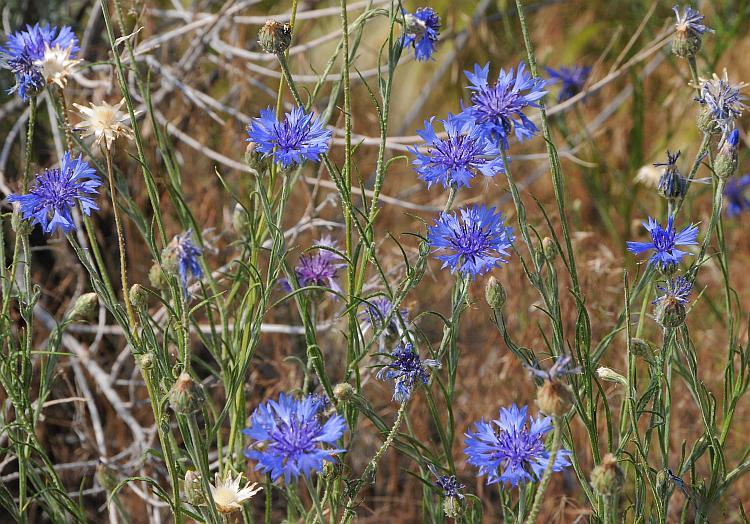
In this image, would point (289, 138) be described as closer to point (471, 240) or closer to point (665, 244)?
point (471, 240)

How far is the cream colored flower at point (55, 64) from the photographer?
3.48 feet

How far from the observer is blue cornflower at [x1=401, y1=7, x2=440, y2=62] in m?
1.03

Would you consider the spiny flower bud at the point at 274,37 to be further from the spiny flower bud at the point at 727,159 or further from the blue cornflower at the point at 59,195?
the spiny flower bud at the point at 727,159

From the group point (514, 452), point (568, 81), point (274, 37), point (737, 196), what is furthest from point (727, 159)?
point (737, 196)

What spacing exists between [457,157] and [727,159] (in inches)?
12.8

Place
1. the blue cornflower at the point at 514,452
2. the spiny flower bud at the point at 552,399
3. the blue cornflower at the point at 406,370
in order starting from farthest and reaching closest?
the blue cornflower at the point at 406,370
the blue cornflower at the point at 514,452
the spiny flower bud at the point at 552,399

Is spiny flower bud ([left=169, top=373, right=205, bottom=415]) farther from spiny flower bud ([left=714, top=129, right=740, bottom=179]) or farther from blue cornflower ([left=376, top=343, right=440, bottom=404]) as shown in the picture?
spiny flower bud ([left=714, top=129, right=740, bottom=179])

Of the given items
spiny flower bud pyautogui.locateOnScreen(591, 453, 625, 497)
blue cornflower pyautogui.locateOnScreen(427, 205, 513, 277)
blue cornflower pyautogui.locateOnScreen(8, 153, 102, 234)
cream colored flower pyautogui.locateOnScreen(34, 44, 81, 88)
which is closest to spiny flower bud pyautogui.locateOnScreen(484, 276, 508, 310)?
blue cornflower pyautogui.locateOnScreen(427, 205, 513, 277)

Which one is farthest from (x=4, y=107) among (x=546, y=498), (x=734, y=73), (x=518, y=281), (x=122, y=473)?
(x=734, y=73)

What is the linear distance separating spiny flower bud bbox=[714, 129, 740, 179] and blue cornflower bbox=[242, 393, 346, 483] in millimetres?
546

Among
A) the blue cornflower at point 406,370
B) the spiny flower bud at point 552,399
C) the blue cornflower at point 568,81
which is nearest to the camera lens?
the spiny flower bud at point 552,399

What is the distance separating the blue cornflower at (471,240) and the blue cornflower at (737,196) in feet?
4.52

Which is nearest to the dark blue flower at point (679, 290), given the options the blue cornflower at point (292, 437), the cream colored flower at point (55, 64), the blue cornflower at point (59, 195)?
the blue cornflower at point (292, 437)

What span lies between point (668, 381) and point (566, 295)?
82 cm
